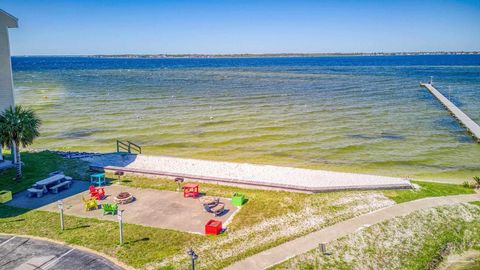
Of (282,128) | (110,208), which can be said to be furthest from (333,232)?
(282,128)

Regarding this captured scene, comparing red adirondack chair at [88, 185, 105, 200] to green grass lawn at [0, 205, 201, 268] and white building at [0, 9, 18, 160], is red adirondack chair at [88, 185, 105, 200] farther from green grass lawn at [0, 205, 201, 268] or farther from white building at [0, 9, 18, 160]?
white building at [0, 9, 18, 160]

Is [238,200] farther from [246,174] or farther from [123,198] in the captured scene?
[123,198]

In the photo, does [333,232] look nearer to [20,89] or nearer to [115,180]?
[115,180]

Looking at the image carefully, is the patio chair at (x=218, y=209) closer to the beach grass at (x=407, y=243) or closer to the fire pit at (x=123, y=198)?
the fire pit at (x=123, y=198)

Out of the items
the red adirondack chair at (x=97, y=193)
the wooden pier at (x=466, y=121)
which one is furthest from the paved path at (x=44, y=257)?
the wooden pier at (x=466, y=121)

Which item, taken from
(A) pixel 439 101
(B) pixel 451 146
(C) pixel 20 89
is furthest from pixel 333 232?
(C) pixel 20 89
